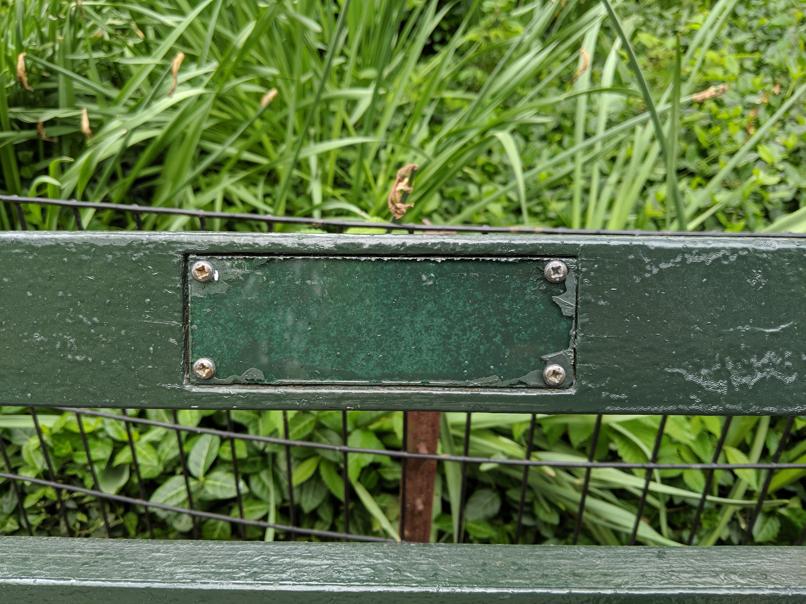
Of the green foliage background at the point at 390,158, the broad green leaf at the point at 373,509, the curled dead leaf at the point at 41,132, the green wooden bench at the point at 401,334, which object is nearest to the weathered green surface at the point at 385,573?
the green wooden bench at the point at 401,334

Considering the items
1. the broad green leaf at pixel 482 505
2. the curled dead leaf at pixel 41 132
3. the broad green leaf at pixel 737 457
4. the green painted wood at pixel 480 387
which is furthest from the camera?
the curled dead leaf at pixel 41 132

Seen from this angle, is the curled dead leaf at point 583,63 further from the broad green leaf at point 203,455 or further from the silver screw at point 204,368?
the silver screw at point 204,368

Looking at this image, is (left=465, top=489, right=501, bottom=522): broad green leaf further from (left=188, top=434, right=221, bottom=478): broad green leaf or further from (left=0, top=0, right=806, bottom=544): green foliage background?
(left=188, top=434, right=221, bottom=478): broad green leaf

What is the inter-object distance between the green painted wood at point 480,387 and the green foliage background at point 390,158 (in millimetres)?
688

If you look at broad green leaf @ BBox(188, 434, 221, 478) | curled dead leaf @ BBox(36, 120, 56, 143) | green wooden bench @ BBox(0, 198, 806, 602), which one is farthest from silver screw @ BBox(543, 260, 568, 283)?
curled dead leaf @ BBox(36, 120, 56, 143)

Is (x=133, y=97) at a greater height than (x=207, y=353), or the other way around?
(x=133, y=97)

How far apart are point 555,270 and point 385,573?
413 millimetres

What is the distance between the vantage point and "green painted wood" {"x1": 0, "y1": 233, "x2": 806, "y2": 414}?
2.68ft

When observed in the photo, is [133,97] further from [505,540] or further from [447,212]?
[505,540]

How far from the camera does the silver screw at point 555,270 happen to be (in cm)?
82

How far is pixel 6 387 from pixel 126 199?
1365mm

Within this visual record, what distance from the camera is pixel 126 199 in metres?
2.13

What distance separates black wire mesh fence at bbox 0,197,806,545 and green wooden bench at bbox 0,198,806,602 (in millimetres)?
794

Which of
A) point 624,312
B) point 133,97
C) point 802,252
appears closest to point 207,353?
point 624,312
